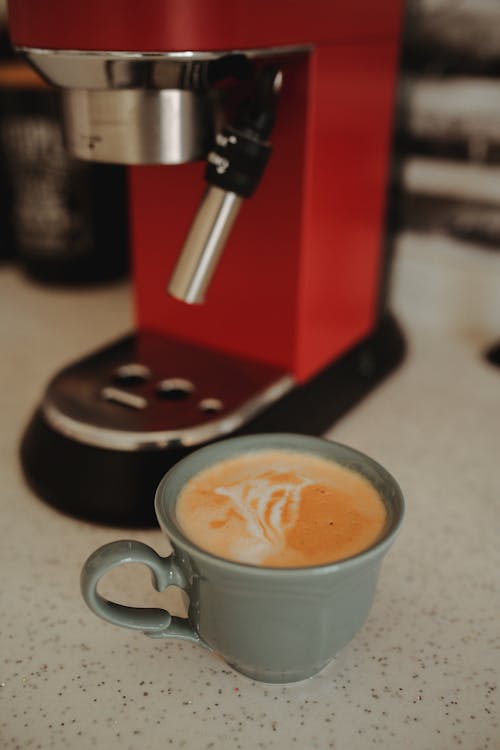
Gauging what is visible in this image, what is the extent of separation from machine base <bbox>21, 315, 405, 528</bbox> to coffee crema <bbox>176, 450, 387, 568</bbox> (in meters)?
0.10

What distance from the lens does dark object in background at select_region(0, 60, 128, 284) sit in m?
0.83

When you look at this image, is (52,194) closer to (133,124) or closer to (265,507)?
(133,124)

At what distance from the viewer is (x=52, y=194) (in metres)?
0.85

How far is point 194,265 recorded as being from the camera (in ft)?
1.59

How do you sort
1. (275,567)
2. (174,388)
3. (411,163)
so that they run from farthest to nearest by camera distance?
(411,163)
(174,388)
(275,567)

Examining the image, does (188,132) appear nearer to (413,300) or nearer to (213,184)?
(213,184)

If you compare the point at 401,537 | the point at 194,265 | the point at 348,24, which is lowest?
the point at 401,537

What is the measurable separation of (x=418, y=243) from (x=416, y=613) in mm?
453

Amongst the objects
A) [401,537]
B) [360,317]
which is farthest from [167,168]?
[401,537]

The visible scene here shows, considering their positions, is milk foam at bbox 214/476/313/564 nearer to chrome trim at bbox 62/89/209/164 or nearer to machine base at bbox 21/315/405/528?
machine base at bbox 21/315/405/528

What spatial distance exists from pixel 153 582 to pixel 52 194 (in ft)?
1.93

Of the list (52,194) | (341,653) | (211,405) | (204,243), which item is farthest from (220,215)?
(52,194)

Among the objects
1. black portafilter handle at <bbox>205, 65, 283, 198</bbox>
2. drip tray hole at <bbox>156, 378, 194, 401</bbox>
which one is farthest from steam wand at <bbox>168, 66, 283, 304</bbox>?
drip tray hole at <bbox>156, 378, 194, 401</bbox>

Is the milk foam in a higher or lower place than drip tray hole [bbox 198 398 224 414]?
higher
